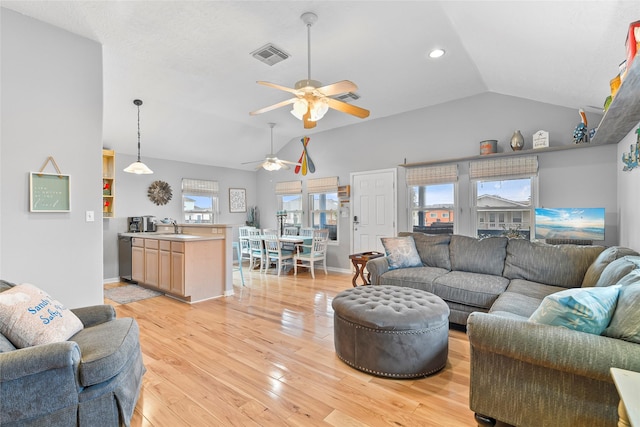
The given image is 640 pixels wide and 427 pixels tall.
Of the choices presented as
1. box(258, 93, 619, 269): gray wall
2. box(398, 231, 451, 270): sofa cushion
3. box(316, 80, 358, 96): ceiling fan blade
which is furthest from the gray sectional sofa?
box(316, 80, 358, 96): ceiling fan blade

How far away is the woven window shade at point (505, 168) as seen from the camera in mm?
4332

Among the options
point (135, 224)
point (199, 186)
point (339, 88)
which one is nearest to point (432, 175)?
point (339, 88)

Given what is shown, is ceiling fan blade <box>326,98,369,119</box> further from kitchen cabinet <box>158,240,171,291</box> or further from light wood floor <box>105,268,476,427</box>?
kitchen cabinet <box>158,240,171,291</box>

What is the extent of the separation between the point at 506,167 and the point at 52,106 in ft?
18.5

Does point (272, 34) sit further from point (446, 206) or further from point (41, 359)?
point (446, 206)

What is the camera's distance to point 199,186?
7.27 metres

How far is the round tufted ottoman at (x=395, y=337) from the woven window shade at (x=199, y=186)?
A: 576 cm

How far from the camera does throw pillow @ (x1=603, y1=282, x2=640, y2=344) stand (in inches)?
54.8

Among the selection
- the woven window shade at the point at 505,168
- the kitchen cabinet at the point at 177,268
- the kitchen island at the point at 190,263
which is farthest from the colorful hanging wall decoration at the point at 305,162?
the kitchen cabinet at the point at 177,268

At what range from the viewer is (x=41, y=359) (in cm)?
144

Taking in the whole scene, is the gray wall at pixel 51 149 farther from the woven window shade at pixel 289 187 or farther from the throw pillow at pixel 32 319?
the woven window shade at pixel 289 187

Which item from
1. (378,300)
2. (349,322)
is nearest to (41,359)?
(349,322)

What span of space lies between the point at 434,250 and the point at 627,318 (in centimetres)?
250

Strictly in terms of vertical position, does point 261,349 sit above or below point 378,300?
below
